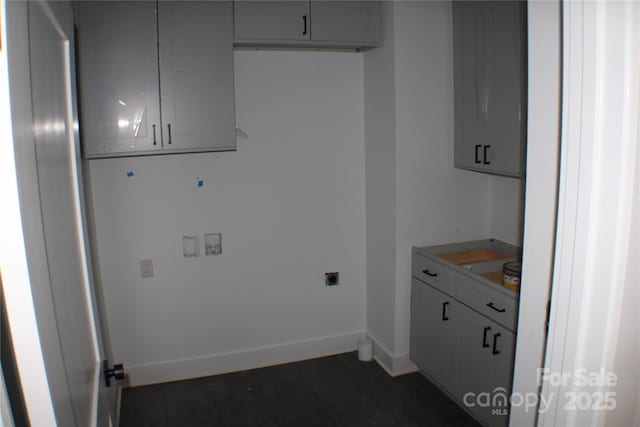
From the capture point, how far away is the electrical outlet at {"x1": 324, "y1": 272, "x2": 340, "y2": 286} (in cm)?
335

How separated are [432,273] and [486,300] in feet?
1.56

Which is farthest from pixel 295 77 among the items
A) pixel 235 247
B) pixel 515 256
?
pixel 515 256

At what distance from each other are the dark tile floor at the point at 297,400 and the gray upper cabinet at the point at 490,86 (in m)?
1.43

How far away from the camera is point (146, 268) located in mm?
2965

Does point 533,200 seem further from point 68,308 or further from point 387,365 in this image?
point 387,365

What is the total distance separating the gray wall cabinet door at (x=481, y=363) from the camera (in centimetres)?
231

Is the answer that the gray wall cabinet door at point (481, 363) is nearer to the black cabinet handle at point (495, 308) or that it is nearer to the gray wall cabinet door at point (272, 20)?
the black cabinet handle at point (495, 308)

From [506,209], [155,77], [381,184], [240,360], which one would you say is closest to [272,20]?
[155,77]

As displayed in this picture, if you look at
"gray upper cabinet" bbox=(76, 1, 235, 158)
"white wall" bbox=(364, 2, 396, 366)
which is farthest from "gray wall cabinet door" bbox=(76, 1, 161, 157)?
"white wall" bbox=(364, 2, 396, 366)

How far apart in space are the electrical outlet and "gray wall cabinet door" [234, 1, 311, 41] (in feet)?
5.25

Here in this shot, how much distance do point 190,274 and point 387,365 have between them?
1458mm

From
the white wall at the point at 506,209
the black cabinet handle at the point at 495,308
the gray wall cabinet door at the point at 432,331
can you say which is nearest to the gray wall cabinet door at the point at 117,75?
the gray wall cabinet door at the point at 432,331

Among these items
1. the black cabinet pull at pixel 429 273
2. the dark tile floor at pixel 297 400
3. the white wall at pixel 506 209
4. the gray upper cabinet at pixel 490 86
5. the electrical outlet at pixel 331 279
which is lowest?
the dark tile floor at pixel 297 400

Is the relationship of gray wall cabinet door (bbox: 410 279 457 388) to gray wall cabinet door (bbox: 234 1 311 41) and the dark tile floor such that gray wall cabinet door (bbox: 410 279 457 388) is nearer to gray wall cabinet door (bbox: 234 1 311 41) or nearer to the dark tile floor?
the dark tile floor
